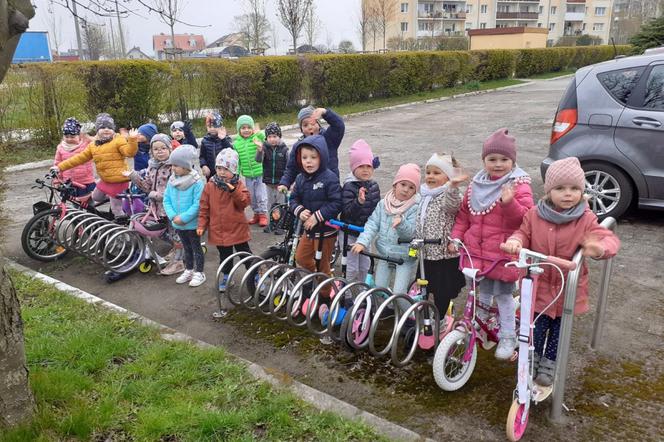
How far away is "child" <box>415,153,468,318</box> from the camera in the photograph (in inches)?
144

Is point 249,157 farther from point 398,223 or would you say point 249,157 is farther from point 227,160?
point 398,223

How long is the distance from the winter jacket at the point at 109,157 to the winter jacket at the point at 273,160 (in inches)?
61.2

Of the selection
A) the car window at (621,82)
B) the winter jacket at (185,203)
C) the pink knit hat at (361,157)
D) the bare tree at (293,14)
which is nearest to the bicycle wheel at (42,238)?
the winter jacket at (185,203)

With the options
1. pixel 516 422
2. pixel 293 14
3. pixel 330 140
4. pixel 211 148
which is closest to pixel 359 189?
pixel 330 140

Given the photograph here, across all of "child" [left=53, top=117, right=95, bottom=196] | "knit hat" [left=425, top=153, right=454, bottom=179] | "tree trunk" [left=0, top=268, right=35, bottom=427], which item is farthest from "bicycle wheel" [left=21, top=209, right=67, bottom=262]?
"knit hat" [left=425, top=153, right=454, bottom=179]

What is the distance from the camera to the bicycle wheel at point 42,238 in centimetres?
595

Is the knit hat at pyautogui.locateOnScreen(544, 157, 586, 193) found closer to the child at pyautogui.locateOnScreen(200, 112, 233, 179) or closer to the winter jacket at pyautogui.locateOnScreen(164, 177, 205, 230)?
the winter jacket at pyautogui.locateOnScreen(164, 177, 205, 230)

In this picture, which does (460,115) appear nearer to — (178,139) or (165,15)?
(178,139)

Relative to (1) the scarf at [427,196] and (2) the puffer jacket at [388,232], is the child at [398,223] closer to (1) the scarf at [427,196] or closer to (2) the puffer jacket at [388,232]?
(2) the puffer jacket at [388,232]

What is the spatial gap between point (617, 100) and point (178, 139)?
5635mm

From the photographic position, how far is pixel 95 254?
5574 mm

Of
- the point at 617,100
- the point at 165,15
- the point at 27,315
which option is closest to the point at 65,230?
the point at 27,315

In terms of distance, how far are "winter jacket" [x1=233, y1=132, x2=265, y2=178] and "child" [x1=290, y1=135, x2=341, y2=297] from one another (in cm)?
248

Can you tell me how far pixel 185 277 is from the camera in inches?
216
